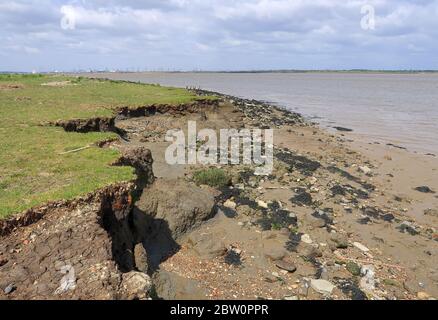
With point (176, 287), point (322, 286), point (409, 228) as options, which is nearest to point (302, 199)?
point (409, 228)

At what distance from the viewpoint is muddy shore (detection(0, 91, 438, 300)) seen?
6.17 meters

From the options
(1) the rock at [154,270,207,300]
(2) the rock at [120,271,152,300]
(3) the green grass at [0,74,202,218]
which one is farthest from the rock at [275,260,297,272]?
(2) the rock at [120,271,152,300]

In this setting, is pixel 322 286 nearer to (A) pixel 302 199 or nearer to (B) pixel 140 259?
(B) pixel 140 259

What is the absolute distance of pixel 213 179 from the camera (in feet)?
47.9

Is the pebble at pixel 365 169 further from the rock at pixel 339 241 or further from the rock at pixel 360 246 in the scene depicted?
the rock at pixel 360 246

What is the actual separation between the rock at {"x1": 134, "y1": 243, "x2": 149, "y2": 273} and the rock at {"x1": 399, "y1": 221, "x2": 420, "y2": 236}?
8.09 metres

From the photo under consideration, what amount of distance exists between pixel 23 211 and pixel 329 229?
27.6ft

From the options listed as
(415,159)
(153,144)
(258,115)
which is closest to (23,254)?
(153,144)

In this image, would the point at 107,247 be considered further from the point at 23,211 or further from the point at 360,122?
the point at 360,122

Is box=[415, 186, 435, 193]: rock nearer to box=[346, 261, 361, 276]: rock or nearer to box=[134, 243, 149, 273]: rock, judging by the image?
box=[346, 261, 361, 276]: rock

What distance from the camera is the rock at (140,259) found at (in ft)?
27.5

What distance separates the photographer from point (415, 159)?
850 inches

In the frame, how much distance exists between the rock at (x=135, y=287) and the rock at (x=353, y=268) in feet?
18.8
